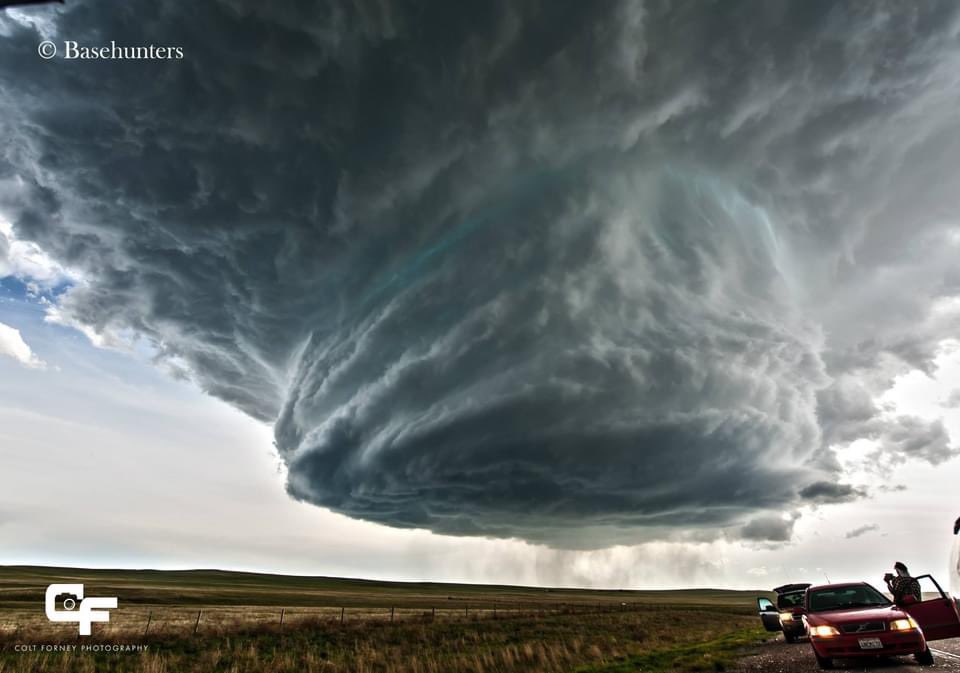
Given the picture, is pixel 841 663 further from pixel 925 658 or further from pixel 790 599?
pixel 790 599

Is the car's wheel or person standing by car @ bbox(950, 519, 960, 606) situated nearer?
person standing by car @ bbox(950, 519, 960, 606)

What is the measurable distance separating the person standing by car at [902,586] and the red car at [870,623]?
0.18 metres

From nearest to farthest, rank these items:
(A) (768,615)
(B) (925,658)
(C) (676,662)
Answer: (B) (925,658) < (C) (676,662) < (A) (768,615)

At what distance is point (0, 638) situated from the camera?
90.2 feet

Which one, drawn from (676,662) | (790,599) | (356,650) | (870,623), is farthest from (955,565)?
(356,650)

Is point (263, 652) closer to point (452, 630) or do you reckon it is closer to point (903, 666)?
point (452, 630)

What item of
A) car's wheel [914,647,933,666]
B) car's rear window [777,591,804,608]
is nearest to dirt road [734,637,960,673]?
car's wheel [914,647,933,666]

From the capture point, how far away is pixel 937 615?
48.8 ft

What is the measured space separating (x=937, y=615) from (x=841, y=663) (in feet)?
12.5

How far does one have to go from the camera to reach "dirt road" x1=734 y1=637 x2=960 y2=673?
13.3m

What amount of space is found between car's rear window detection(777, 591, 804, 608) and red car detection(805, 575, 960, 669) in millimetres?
10786

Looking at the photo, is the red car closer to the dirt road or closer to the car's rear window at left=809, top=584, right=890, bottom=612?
the car's rear window at left=809, top=584, right=890, bottom=612

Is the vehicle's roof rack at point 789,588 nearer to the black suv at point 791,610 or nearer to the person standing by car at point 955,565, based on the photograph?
the black suv at point 791,610

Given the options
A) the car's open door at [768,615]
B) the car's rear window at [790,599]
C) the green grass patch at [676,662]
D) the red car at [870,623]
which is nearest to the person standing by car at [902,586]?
the red car at [870,623]
